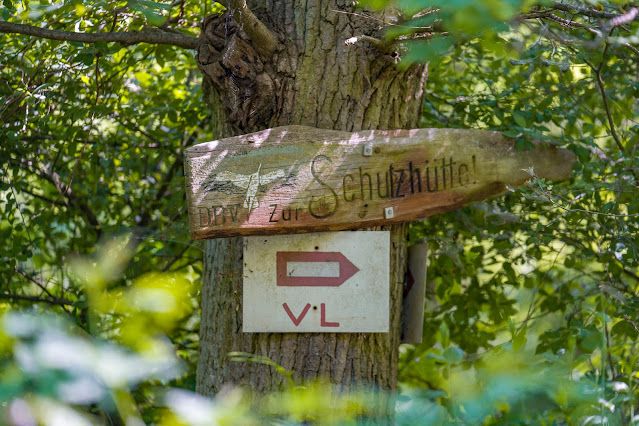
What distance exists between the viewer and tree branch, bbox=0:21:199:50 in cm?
223

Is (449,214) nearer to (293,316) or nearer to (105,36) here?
(293,316)

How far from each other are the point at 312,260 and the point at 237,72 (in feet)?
2.31

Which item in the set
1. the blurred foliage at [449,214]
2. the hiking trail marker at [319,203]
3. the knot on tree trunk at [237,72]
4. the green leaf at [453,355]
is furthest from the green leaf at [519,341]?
the knot on tree trunk at [237,72]

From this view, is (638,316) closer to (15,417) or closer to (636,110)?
(636,110)

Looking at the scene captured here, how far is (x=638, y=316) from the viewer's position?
2.50 meters

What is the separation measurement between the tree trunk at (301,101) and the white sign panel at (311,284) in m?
0.05

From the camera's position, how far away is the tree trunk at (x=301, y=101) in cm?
215

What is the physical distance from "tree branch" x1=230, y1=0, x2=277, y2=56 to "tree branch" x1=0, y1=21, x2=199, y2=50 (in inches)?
13.1

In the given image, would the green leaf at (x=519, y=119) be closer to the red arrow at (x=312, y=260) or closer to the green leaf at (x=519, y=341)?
the red arrow at (x=312, y=260)

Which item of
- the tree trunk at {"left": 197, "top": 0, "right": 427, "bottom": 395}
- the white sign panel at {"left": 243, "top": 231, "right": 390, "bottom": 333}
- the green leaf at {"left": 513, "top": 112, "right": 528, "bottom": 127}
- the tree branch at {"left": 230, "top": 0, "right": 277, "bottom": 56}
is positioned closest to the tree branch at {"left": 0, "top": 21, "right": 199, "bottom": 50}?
the tree trunk at {"left": 197, "top": 0, "right": 427, "bottom": 395}

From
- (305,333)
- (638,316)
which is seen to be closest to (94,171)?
(305,333)

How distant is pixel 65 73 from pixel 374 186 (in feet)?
5.33

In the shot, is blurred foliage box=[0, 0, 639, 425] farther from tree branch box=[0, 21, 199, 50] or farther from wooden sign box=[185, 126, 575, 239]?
wooden sign box=[185, 126, 575, 239]

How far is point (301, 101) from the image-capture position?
2203 mm
